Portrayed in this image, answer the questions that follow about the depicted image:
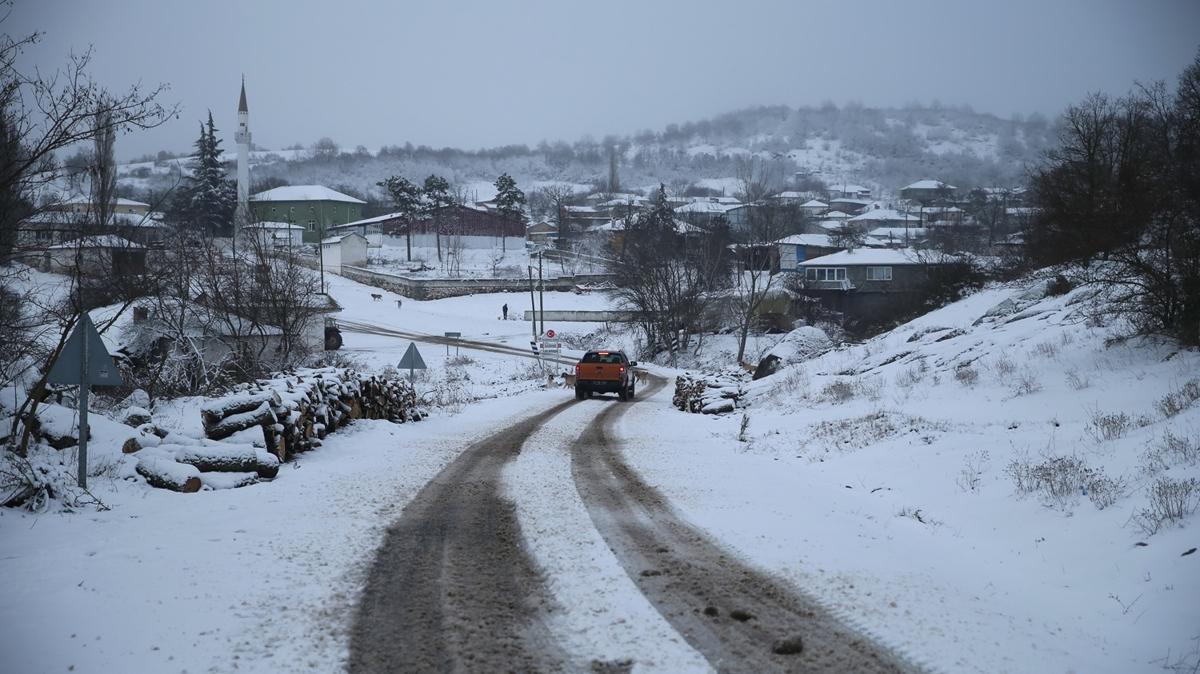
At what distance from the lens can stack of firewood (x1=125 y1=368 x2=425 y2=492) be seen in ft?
30.2

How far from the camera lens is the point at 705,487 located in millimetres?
10484

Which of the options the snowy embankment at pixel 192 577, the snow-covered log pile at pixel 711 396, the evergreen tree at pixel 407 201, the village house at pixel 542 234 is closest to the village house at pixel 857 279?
the snow-covered log pile at pixel 711 396

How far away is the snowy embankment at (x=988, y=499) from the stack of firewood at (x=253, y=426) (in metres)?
5.58

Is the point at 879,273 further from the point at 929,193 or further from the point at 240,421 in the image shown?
the point at 929,193

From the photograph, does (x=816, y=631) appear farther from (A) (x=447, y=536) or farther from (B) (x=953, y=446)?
(B) (x=953, y=446)

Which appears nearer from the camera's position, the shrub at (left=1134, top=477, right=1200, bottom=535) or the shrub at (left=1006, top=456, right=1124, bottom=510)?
the shrub at (left=1134, top=477, right=1200, bottom=535)

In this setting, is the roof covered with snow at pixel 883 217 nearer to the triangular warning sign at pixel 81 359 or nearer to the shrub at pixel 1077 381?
the shrub at pixel 1077 381

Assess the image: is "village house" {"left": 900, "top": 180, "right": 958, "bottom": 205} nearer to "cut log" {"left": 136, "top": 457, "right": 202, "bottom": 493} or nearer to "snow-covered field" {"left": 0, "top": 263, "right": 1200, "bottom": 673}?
"snow-covered field" {"left": 0, "top": 263, "right": 1200, "bottom": 673}

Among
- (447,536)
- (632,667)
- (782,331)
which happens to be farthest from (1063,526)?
(782,331)

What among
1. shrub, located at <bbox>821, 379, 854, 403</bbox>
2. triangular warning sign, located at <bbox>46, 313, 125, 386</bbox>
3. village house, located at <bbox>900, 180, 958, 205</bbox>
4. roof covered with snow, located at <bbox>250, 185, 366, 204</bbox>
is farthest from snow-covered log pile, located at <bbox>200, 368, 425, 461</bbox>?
village house, located at <bbox>900, 180, 958, 205</bbox>

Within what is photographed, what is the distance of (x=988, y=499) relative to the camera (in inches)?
351

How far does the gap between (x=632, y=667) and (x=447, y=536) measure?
3.54 m

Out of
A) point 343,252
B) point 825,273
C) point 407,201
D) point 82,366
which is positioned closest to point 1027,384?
point 82,366

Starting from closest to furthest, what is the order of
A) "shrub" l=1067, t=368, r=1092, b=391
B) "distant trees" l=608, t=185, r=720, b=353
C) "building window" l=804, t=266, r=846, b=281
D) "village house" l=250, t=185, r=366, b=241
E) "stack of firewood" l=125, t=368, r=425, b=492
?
"stack of firewood" l=125, t=368, r=425, b=492 < "shrub" l=1067, t=368, r=1092, b=391 < "distant trees" l=608, t=185, r=720, b=353 < "building window" l=804, t=266, r=846, b=281 < "village house" l=250, t=185, r=366, b=241
